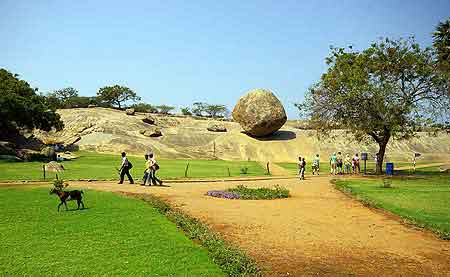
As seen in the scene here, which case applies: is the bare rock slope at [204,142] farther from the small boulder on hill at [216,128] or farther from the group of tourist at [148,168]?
the group of tourist at [148,168]

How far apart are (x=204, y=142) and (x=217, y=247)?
51044 mm

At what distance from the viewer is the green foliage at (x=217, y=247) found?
8.62m

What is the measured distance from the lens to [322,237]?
1185 centimetres

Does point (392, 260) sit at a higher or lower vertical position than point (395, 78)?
lower

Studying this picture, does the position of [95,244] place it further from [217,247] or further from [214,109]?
[214,109]

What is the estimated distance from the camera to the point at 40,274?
7.84 m

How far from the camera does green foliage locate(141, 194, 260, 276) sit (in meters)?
8.62

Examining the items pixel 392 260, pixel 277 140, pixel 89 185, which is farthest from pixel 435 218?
pixel 277 140

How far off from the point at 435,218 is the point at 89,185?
17859 mm

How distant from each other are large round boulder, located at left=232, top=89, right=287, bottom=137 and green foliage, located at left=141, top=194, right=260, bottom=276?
1671 inches

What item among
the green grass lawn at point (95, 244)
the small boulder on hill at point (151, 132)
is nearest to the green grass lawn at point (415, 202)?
the green grass lawn at point (95, 244)

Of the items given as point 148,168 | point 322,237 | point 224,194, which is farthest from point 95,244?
point 148,168

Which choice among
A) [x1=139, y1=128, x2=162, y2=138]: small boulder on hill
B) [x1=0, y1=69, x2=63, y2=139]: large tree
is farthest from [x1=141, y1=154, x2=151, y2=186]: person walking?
[x1=139, y1=128, x2=162, y2=138]: small boulder on hill

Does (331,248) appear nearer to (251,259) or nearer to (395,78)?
(251,259)
